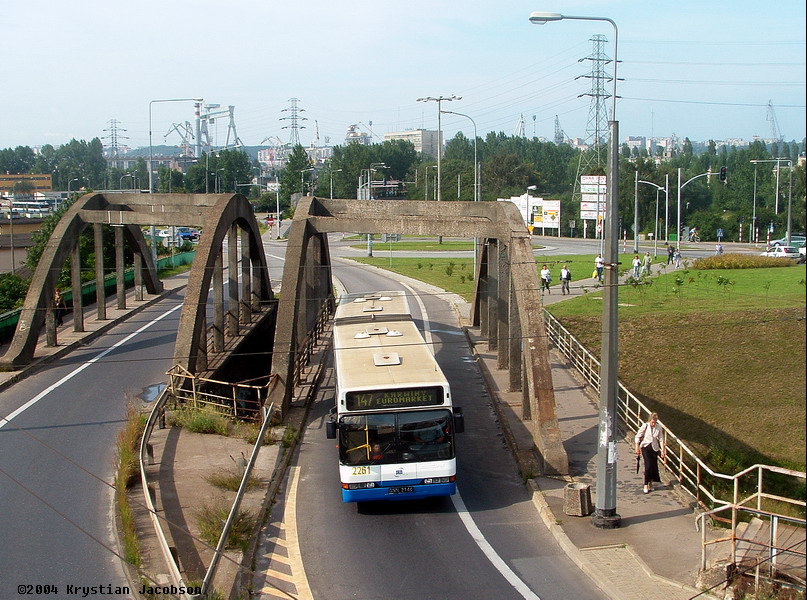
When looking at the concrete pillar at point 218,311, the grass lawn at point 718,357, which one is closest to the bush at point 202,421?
the concrete pillar at point 218,311

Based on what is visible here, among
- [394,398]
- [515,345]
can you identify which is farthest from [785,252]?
[394,398]

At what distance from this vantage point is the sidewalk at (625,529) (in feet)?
41.5

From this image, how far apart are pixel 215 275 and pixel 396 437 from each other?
18.3m

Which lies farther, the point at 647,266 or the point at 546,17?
the point at 647,266

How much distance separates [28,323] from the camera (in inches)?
1144

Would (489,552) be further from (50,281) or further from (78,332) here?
(78,332)

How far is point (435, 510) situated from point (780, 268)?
141 feet

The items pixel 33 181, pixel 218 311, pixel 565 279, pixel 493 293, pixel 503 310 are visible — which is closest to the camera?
pixel 503 310

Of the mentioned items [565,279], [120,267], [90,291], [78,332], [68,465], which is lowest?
[68,465]

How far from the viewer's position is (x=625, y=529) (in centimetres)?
1502

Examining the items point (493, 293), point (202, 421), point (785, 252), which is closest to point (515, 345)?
point (493, 293)

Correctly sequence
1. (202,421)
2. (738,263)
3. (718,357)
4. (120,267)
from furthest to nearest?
(738,263)
(120,267)
(718,357)
(202,421)

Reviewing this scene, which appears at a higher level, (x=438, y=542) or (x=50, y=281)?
(x=50, y=281)

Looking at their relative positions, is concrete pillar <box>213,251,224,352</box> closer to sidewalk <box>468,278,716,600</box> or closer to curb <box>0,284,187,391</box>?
curb <box>0,284,187,391</box>
